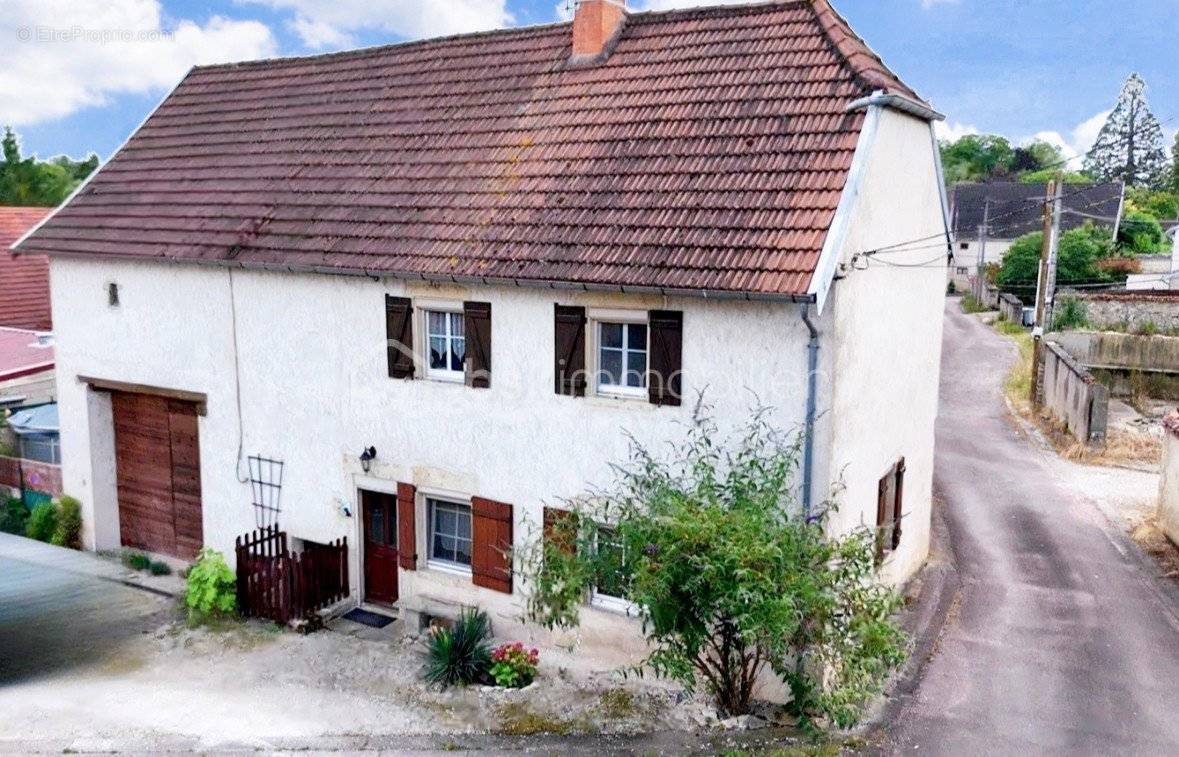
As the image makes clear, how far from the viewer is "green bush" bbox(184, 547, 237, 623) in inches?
543

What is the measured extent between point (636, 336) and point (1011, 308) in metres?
35.3

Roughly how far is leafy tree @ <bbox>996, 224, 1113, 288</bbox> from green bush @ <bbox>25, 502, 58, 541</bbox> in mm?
38385

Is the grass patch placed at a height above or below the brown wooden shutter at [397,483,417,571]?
below

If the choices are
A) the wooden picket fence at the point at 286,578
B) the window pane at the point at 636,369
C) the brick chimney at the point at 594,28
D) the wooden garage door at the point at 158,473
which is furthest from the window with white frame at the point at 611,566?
the wooden garage door at the point at 158,473

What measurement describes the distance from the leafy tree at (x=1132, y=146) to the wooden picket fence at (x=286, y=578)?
87.8m

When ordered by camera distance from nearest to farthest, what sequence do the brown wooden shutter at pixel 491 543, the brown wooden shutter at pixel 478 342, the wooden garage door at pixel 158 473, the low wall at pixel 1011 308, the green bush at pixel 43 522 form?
the brown wooden shutter at pixel 478 342 < the brown wooden shutter at pixel 491 543 < the wooden garage door at pixel 158 473 < the green bush at pixel 43 522 < the low wall at pixel 1011 308

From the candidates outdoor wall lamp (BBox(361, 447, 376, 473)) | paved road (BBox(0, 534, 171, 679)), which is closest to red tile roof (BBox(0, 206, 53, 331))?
paved road (BBox(0, 534, 171, 679))

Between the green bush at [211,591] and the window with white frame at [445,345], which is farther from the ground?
the window with white frame at [445,345]

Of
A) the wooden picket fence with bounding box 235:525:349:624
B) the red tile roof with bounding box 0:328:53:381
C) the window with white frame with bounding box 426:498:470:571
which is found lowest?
the wooden picket fence with bounding box 235:525:349:624

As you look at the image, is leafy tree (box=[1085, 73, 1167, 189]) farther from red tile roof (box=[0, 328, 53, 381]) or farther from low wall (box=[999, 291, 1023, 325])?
red tile roof (box=[0, 328, 53, 381])

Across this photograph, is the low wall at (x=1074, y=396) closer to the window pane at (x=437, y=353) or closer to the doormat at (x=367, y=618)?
the window pane at (x=437, y=353)

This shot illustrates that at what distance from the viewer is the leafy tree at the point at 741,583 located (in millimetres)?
8234

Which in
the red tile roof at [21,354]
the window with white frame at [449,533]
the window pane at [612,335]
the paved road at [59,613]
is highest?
the window pane at [612,335]

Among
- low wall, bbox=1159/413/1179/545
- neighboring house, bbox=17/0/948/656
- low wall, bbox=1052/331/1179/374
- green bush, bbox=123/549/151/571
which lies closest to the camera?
neighboring house, bbox=17/0/948/656
